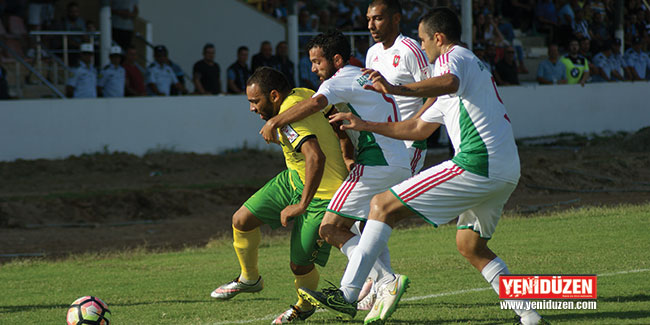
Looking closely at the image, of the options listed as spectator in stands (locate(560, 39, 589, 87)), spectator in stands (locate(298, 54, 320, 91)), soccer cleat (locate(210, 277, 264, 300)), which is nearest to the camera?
soccer cleat (locate(210, 277, 264, 300))

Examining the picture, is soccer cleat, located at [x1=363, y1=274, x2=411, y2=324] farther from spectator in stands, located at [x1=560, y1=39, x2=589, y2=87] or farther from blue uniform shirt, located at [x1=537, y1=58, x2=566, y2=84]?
spectator in stands, located at [x1=560, y1=39, x2=589, y2=87]

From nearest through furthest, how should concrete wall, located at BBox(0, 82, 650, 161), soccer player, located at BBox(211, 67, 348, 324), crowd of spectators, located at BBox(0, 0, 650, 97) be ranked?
soccer player, located at BBox(211, 67, 348, 324) → concrete wall, located at BBox(0, 82, 650, 161) → crowd of spectators, located at BBox(0, 0, 650, 97)

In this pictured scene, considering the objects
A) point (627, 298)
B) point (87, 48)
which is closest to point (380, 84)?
point (627, 298)

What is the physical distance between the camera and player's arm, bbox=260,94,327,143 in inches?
245

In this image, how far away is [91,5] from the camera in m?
24.7

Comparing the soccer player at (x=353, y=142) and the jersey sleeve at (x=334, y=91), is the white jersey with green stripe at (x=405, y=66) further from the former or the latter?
the jersey sleeve at (x=334, y=91)

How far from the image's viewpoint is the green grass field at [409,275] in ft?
22.1

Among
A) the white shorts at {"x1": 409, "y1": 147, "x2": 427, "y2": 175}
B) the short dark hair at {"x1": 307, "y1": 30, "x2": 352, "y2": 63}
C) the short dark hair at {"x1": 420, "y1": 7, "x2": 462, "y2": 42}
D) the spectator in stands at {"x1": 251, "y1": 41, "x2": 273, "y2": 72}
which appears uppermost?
the short dark hair at {"x1": 420, "y1": 7, "x2": 462, "y2": 42}

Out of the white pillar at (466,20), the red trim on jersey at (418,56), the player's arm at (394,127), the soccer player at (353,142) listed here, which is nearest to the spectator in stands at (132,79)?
the white pillar at (466,20)

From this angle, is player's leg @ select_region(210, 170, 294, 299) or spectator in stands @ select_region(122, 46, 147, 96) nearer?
player's leg @ select_region(210, 170, 294, 299)

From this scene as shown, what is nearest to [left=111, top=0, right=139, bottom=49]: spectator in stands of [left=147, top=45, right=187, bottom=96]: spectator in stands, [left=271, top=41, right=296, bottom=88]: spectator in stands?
[left=147, top=45, right=187, bottom=96]: spectator in stands

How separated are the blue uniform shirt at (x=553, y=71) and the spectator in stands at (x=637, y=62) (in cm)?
316

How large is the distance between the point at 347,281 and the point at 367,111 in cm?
146

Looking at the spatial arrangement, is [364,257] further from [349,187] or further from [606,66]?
[606,66]
